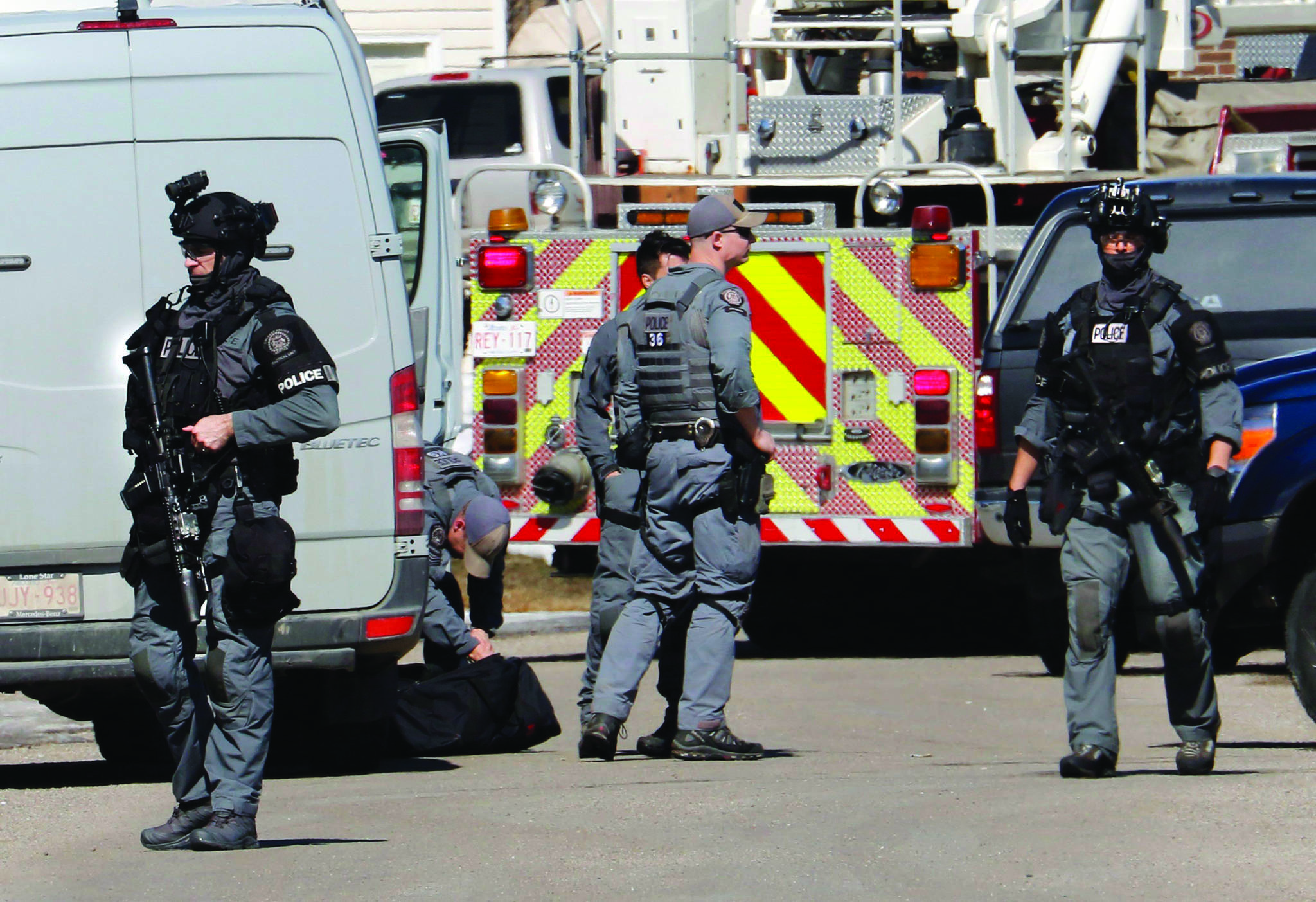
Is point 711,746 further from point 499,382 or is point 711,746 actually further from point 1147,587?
point 499,382

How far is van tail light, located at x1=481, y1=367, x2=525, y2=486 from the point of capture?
431 inches

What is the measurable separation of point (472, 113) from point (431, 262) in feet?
20.6

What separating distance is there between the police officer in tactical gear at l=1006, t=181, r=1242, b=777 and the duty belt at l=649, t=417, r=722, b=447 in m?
1.12

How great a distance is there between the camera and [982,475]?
10.2 m

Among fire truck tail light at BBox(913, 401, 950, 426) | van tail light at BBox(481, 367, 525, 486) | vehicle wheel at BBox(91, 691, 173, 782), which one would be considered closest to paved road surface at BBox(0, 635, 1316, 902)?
vehicle wheel at BBox(91, 691, 173, 782)

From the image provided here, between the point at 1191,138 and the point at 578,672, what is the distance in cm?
400

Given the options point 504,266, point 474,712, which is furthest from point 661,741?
point 504,266

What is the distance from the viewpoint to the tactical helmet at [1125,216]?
6766 mm

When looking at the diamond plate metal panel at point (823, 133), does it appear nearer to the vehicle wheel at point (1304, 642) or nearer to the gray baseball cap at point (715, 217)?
the gray baseball cap at point (715, 217)

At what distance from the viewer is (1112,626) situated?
267 inches

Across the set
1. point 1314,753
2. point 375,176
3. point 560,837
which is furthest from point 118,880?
point 1314,753

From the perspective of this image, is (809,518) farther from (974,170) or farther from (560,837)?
(560,837)

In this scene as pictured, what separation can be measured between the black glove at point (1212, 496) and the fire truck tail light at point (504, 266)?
4.80 meters

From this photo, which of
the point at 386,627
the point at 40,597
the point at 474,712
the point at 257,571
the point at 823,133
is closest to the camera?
the point at 257,571
